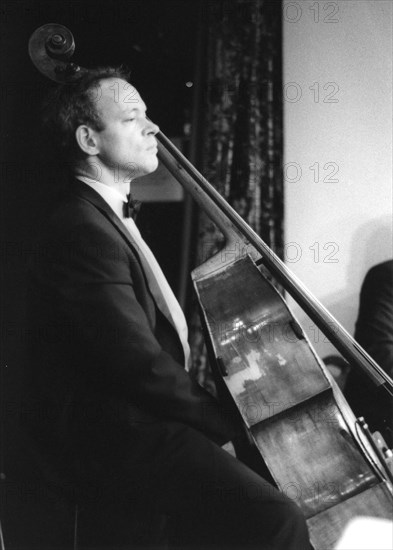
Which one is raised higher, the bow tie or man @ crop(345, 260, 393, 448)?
the bow tie

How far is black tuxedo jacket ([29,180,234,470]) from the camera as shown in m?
1.22

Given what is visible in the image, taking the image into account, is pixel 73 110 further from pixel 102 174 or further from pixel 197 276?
pixel 197 276

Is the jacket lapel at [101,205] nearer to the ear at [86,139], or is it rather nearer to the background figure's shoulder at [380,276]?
the ear at [86,139]

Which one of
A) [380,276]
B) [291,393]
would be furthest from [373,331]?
[291,393]

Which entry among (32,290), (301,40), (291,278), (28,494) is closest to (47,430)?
(32,290)

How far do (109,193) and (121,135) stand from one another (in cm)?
19

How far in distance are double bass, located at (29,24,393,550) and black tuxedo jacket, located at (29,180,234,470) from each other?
0.12 meters

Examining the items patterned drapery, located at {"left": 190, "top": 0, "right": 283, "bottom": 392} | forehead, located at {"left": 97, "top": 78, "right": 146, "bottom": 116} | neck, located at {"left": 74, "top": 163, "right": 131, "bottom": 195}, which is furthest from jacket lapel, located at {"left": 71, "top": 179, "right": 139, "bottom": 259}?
patterned drapery, located at {"left": 190, "top": 0, "right": 283, "bottom": 392}

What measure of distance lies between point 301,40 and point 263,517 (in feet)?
6.06

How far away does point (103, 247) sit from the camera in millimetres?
1295

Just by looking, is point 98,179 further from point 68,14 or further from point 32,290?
point 68,14

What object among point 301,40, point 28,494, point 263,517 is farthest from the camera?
point 301,40

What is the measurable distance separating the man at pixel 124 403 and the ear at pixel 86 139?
245mm

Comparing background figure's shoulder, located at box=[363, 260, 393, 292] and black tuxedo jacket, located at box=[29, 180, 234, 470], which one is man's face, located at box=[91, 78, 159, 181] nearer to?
black tuxedo jacket, located at box=[29, 180, 234, 470]
